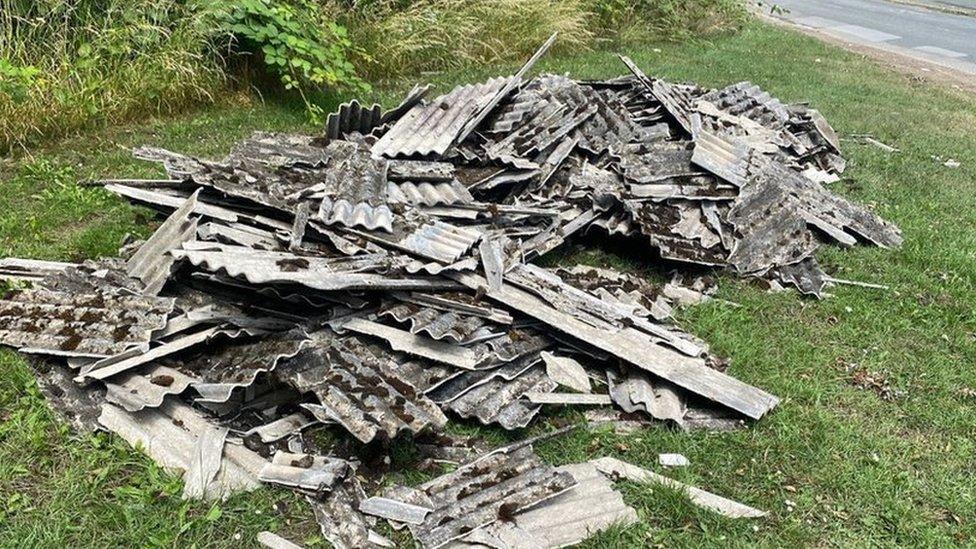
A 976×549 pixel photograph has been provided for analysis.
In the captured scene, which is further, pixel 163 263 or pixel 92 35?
pixel 92 35

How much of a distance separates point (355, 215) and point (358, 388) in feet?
4.19

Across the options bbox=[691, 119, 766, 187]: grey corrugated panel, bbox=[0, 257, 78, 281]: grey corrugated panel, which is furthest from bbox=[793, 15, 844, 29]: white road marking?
bbox=[0, 257, 78, 281]: grey corrugated panel

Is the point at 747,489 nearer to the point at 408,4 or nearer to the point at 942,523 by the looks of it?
the point at 942,523

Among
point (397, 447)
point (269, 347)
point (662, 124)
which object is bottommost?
point (397, 447)

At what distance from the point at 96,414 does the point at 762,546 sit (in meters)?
3.35

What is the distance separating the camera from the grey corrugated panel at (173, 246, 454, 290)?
3744 mm

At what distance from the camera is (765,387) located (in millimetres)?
4316

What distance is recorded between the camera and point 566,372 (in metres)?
4.16

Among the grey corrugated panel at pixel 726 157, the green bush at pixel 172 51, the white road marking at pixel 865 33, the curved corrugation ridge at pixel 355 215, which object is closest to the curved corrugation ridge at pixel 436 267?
the curved corrugation ridge at pixel 355 215

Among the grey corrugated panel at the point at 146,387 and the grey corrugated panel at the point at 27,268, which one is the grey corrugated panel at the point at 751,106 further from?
the grey corrugated panel at the point at 27,268

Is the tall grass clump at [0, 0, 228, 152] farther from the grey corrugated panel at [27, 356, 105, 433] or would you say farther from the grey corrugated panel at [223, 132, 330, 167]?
the grey corrugated panel at [27, 356, 105, 433]

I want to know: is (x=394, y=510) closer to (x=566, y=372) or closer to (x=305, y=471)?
(x=305, y=471)

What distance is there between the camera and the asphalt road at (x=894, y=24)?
16.9 metres

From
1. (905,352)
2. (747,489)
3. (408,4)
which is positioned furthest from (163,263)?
(408,4)
